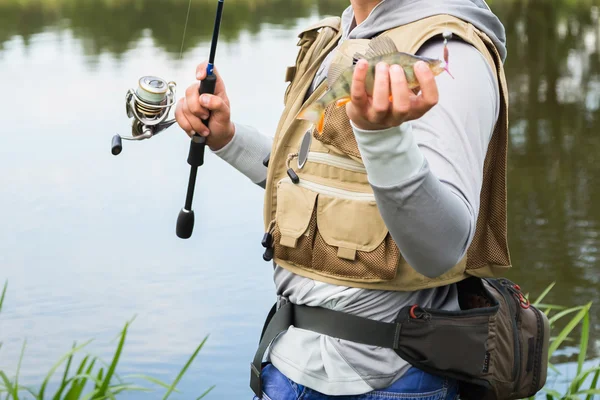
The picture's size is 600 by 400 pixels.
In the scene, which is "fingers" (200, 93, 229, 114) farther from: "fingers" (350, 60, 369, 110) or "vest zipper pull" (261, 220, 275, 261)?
"fingers" (350, 60, 369, 110)

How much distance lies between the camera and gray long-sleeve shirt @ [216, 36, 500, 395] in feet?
4.30

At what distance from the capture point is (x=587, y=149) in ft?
→ 27.4

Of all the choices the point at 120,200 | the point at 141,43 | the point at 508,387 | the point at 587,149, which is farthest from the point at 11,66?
the point at 508,387

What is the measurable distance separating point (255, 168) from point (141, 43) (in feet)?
33.1

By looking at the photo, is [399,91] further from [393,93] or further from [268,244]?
[268,244]

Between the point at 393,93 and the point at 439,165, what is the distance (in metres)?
0.23

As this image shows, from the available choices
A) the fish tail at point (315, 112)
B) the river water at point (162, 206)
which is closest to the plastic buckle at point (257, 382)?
the fish tail at point (315, 112)

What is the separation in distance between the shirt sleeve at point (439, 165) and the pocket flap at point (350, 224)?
0.27 metres

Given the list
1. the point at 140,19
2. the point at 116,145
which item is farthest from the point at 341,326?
the point at 140,19

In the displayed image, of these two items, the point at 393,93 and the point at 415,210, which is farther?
the point at 415,210

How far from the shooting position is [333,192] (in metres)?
1.74

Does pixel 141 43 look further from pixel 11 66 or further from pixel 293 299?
pixel 293 299

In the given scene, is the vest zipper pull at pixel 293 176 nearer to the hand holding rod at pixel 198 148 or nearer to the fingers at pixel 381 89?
the hand holding rod at pixel 198 148

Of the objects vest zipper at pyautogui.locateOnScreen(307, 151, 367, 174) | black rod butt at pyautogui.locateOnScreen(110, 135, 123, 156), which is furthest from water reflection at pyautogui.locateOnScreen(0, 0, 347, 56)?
vest zipper at pyautogui.locateOnScreen(307, 151, 367, 174)
